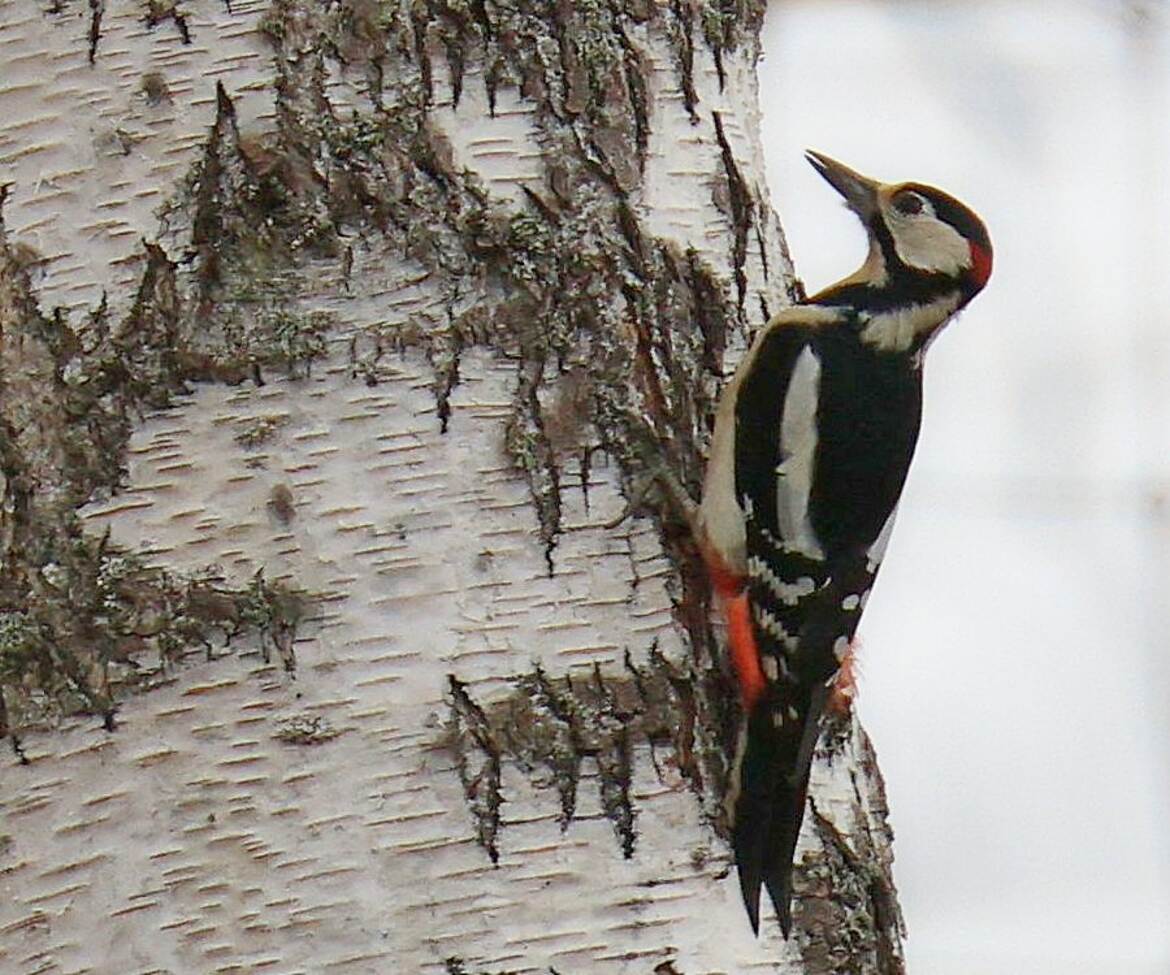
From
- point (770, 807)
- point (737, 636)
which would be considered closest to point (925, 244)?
Result: point (737, 636)

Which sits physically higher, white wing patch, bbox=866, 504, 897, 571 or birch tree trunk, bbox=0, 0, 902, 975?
birch tree trunk, bbox=0, 0, 902, 975

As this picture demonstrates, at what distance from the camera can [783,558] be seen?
1.97 meters

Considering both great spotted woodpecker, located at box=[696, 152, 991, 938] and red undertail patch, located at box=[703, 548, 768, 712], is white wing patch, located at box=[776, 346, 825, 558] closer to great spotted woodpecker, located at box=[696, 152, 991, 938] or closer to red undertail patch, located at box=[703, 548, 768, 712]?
great spotted woodpecker, located at box=[696, 152, 991, 938]

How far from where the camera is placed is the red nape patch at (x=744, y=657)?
157 cm

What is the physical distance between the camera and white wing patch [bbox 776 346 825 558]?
6.53 feet

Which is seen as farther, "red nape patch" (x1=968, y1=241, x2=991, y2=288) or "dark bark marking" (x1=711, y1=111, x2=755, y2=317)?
"red nape patch" (x1=968, y1=241, x2=991, y2=288)

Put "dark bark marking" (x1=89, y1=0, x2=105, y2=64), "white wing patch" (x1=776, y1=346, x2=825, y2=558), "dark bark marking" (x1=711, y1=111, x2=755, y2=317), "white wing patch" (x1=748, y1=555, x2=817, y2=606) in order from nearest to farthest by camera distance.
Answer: "dark bark marking" (x1=89, y1=0, x2=105, y2=64)
"dark bark marking" (x1=711, y1=111, x2=755, y2=317)
"white wing patch" (x1=748, y1=555, x2=817, y2=606)
"white wing patch" (x1=776, y1=346, x2=825, y2=558)

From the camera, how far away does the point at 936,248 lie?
230 centimetres

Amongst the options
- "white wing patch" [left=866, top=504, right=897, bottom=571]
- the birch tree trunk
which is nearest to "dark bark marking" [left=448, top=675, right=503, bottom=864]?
the birch tree trunk

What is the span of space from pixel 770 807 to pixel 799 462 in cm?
68

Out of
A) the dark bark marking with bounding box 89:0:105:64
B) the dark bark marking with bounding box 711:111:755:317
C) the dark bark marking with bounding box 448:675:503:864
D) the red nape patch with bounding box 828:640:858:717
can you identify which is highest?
the dark bark marking with bounding box 89:0:105:64

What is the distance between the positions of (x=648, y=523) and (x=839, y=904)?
378 mm

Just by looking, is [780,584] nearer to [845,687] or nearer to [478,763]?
[845,687]

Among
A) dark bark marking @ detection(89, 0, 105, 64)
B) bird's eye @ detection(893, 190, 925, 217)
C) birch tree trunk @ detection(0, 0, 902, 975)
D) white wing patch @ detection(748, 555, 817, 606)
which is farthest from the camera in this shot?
bird's eye @ detection(893, 190, 925, 217)
